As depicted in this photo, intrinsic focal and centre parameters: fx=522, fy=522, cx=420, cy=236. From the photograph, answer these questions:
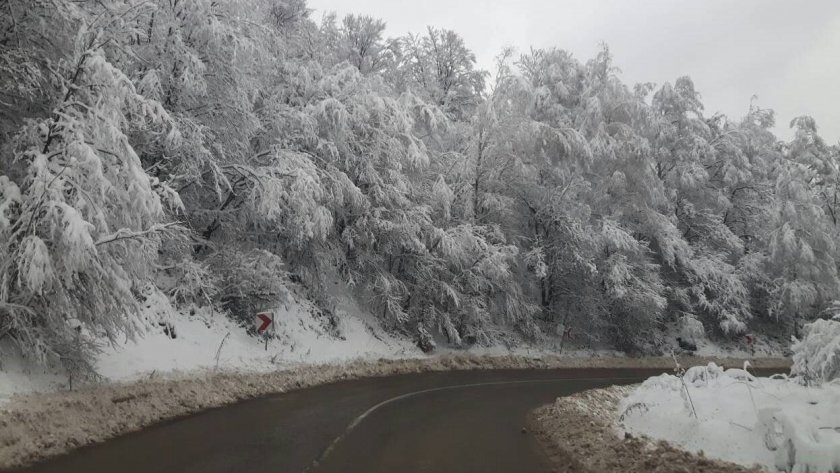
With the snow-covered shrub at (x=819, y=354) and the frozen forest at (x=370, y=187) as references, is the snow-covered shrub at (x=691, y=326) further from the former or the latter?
the snow-covered shrub at (x=819, y=354)

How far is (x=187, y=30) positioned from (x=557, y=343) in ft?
69.0

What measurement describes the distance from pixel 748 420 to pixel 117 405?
967cm

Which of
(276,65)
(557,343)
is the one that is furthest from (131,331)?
(557,343)

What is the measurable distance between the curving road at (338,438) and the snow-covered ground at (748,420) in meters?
2.12

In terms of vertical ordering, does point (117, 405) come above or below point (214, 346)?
below

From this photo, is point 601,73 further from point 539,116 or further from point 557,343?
point 557,343

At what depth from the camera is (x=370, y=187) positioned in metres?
20.4

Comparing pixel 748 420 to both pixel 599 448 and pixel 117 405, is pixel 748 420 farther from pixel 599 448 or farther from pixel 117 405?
pixel 117 405

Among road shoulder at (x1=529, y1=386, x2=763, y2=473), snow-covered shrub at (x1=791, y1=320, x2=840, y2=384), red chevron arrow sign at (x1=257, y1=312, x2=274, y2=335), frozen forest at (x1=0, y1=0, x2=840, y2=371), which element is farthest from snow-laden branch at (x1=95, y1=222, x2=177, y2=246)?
snow-covered shrub at (x1=791, y1=320, x2=840, y2=384)

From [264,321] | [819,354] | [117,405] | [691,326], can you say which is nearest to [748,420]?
[819,354]

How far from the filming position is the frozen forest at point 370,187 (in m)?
8.59

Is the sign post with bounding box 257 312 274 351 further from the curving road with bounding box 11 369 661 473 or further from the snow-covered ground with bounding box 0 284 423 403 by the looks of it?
the curving road with bounding box 11 369 661 473

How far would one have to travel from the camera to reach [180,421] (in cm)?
863

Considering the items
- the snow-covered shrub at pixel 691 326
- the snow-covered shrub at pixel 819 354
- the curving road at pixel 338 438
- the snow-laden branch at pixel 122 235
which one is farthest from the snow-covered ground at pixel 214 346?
the snow-covered shrub at pixel 691 326
